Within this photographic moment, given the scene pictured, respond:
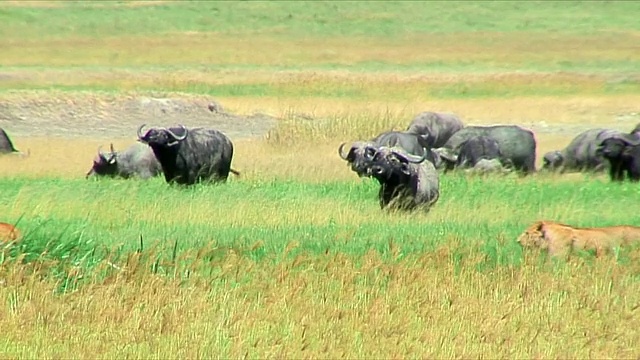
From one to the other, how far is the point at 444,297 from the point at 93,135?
20549mm

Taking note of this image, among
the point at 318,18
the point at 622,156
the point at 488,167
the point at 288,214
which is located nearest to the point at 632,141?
the point at 622,156

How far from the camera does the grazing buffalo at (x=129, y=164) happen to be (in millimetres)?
20922

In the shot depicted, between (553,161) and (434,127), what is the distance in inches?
151

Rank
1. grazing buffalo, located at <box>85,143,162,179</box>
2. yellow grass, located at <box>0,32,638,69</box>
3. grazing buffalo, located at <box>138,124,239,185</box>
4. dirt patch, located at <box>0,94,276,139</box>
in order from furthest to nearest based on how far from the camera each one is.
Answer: yellow grass, located at <box>0,32,638,69</box>
dirt patch, located at <box>0,94,276,139</box>
grazing buffalo, located at <box>85,143,162,179</box>
grazing buffalo, located at <box>138,124,239,185</box>

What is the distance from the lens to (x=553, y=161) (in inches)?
904

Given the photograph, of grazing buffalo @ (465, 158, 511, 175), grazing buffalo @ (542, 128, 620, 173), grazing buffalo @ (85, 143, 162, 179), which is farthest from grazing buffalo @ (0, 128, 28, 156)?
grazing buffalo @ (542, 128, 620, 173)

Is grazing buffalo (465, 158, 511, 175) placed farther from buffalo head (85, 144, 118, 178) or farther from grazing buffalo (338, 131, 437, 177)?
buffalo head (85, 144, 118, 178)

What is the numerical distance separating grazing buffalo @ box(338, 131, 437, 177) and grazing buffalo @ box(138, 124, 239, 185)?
1.89 m

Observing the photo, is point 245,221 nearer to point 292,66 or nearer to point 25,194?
point 25,194

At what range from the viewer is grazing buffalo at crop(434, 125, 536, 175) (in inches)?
890

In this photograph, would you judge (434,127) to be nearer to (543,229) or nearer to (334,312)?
(543,229)

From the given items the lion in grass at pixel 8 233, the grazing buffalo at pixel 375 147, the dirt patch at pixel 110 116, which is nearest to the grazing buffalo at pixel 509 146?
the grazing buffalo at pixel 375 147

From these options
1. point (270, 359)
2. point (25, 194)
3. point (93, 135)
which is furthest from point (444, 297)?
point (93, 135)

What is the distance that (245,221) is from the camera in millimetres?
13148
